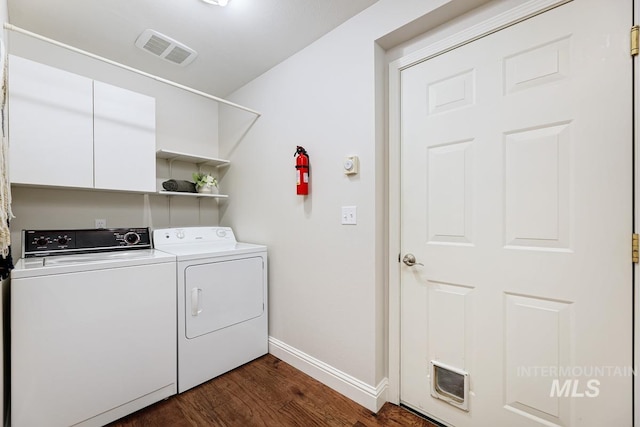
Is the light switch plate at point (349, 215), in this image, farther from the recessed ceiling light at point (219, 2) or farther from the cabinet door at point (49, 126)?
the cabinet door at point (49, 126)

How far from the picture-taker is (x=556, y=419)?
1.19m

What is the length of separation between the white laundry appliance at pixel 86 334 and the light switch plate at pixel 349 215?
118cm

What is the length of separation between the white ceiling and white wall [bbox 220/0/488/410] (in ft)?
0.49

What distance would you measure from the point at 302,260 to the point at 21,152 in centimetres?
191

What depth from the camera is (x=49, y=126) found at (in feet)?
5.66

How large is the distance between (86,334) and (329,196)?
161 centimetres

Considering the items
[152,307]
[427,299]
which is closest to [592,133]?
[427,299]

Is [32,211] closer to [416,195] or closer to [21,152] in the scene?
[21,152]

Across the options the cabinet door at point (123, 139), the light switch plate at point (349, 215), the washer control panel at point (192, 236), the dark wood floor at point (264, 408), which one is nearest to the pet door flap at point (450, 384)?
the dark wood floor at point (264, 408)

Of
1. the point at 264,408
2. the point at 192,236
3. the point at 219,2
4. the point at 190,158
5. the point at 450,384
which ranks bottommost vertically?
the point at 264,408

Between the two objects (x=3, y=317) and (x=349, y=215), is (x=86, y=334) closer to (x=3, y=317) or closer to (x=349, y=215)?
(x=3, y=317)

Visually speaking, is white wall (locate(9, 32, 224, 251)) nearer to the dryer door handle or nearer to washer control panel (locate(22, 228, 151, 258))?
washer control panel (locate(22, 228, 151, 258))

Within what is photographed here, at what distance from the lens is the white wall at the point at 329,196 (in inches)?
64.6

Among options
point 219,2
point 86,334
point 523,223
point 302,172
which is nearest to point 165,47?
point 219,2
